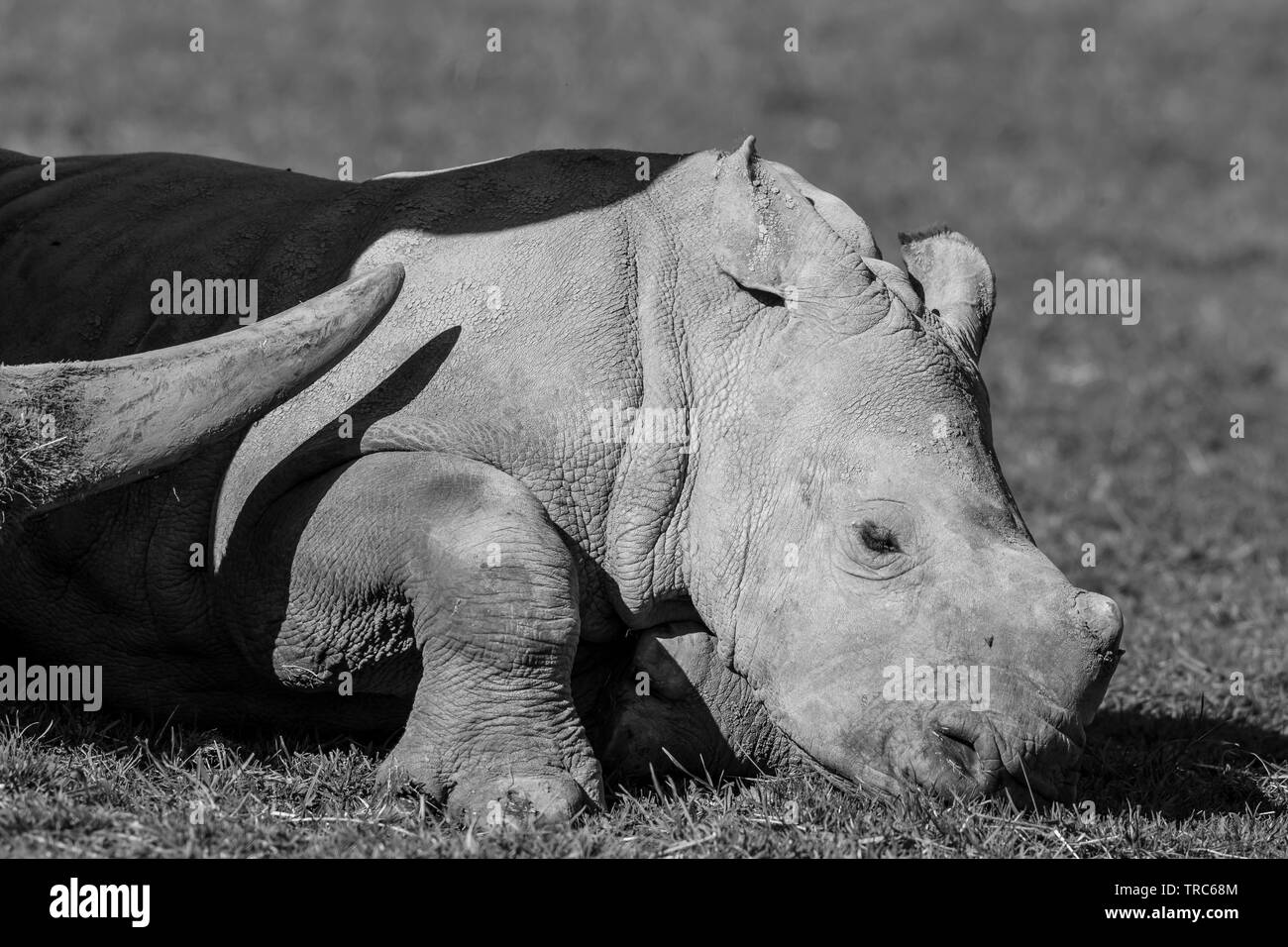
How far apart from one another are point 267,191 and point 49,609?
150 cm

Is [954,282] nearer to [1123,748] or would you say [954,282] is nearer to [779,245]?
[779,245]

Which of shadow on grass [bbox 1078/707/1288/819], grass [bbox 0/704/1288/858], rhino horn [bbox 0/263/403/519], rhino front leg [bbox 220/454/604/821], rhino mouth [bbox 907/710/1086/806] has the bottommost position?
shadow on grass [bbox 1078/707/1288/819]

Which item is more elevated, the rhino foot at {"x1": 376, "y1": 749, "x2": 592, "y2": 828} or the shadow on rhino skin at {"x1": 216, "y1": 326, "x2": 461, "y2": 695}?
the shadow on rhino skin at {"x1": 216, "y1": 326, "x2": 461, "y2": 695}

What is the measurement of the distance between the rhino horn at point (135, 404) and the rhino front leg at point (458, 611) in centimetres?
38

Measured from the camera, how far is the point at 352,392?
4977 mm

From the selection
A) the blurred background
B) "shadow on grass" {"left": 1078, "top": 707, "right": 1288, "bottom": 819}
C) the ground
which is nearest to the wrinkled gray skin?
the ground

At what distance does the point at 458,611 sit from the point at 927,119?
10979 millimetres

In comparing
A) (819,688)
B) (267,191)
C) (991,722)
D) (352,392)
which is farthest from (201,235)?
(991,722)

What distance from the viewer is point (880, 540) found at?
4.70 metres

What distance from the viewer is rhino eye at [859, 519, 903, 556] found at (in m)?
4.70

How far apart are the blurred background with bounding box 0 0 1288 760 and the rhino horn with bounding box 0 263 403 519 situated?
5613 mm

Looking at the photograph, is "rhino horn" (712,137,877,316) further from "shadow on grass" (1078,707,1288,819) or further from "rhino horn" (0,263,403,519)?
"shadow on grass" (1078,707,1288,819)

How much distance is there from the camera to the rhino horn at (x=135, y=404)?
4.58 metres

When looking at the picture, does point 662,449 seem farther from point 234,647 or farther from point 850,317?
point 234,647
